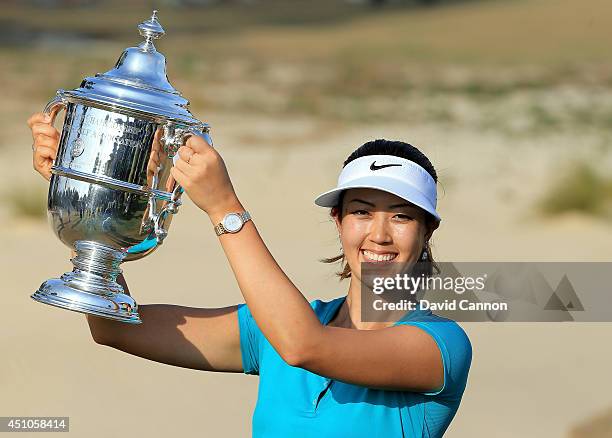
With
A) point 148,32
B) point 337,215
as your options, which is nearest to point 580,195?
point 337,215

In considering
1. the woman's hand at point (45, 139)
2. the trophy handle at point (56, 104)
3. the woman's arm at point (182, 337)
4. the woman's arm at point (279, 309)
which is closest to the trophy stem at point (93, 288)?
the woman's arm at point (182, 337)

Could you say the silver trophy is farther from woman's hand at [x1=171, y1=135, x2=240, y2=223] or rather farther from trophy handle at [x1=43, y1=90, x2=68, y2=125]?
woman's hand at [x1=171, y1=135, x2=240, y2=223]

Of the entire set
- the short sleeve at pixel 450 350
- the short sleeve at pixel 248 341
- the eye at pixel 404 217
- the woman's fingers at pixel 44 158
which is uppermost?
the woman's fingers at pixel 44 158

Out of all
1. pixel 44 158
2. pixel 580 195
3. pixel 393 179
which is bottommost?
pixel 393 179

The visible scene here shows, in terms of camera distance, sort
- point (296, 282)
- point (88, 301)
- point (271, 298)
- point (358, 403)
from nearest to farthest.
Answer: point (271, 298)
point (358, 403)
point (88, 301)
point (296, 282)

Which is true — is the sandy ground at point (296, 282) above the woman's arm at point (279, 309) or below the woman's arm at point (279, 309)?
above

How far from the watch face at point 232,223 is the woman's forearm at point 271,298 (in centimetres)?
1

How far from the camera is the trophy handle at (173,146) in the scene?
9.95 feet

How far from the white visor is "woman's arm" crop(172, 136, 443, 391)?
1.18 ft

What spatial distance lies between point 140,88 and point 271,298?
0.75 m

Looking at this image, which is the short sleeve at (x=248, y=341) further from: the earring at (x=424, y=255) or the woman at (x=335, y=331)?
the earring at (x=424, y=255)

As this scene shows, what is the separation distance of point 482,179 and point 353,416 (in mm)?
13770

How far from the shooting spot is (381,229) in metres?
3.06

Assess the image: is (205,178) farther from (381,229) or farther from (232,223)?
(381,229)
